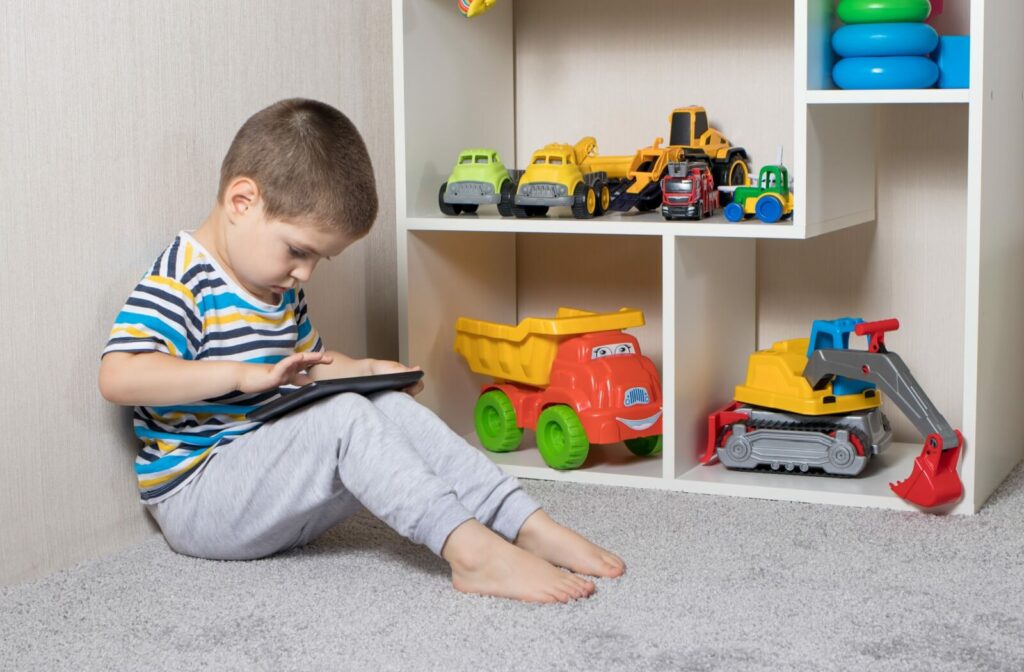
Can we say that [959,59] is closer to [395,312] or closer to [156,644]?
[395,312]

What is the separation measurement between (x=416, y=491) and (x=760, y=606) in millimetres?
330

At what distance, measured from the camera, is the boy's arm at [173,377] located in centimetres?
117

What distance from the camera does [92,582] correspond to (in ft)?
4.00

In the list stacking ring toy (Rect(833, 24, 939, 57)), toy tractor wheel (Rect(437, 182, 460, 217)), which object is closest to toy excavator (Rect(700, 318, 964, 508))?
stacking ring toy (Rect(833, 24, 939, 57))

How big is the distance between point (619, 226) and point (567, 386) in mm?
222

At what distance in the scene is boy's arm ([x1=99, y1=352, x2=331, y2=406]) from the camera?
3.83ft

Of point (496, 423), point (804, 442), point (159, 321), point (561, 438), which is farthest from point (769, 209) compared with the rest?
point (159, 321)

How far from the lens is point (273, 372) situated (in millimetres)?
1155

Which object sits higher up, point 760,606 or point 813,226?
point 813,226

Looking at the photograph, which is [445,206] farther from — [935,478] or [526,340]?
[935,478]

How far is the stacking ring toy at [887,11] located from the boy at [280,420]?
623mm

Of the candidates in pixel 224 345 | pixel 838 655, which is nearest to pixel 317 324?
pixel 224 345

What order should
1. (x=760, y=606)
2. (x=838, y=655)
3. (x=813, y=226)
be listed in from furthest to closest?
(x=813, y=226)
(x=760, y=606)
(x=838, y=655)

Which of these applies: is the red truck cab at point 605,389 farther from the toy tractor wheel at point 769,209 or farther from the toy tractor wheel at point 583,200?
the toy tractor wheel at point 769,209
